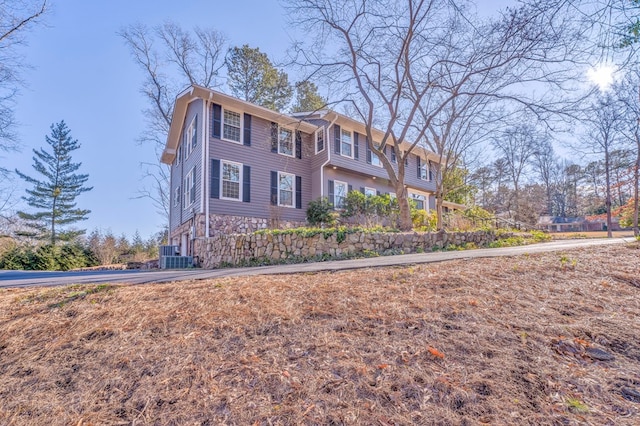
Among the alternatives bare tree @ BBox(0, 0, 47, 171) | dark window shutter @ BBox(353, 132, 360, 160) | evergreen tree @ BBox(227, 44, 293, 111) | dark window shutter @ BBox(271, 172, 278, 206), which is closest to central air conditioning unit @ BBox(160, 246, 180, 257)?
dark window shutter @ BBox(271, 172, 278, 206)

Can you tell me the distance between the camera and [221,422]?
173 centimetres

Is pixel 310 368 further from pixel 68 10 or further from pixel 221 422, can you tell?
pixel 68 10

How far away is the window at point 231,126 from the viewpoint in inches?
485

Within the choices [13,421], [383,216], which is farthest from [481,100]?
[13,421]

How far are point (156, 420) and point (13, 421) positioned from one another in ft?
2.74

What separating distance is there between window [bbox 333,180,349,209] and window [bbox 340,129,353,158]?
4.46ft

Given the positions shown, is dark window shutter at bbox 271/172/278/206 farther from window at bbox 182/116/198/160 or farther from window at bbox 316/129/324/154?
window at bbox 182/116/198/160

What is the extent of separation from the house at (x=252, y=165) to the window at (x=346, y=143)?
0.04 meters

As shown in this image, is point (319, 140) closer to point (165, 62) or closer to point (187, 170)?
point (187, 170)

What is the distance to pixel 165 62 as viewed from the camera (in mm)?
19375

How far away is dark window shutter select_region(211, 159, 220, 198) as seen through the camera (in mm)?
11625

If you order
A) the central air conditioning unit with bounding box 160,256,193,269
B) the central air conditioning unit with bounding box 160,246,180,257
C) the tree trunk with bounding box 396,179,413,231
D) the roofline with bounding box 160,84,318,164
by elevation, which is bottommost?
the central air conditioning unit with bounding box 160,256,193,269

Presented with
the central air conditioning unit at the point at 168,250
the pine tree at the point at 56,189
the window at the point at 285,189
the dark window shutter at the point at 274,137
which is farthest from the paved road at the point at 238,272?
the pine tree at the point at 56,189

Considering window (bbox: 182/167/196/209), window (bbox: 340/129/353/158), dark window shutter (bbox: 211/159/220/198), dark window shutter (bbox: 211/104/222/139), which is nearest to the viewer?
dark window shutter (bbox: 211/159/220/198)
